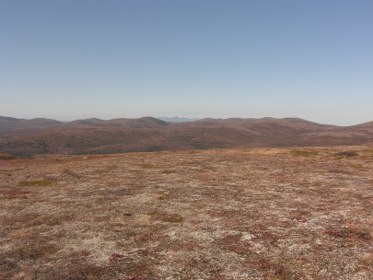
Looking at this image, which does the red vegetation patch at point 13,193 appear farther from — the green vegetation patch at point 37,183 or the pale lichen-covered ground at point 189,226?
the green vegetation patch at point 37,183

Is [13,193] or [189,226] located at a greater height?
[189,226]

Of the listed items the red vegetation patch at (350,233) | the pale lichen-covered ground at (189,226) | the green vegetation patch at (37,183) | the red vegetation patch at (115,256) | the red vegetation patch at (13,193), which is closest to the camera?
the pale lichen-covered ground at (189,226)

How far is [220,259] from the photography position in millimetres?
30766

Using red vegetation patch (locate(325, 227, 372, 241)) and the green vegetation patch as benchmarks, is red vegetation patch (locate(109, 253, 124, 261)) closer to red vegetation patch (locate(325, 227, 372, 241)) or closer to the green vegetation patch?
red vegetation patch (locate(325, 227, 372, 241))

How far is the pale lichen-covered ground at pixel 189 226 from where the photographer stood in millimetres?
29234

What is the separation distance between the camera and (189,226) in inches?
1571

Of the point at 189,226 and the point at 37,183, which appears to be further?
the point at 37,183

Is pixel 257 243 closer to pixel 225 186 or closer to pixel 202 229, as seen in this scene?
pixel 202 229

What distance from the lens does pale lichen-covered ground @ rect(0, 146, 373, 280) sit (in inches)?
1151

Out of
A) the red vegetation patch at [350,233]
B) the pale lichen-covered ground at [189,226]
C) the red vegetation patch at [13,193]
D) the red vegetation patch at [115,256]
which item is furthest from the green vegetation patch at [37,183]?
the red vegetation patch at [350,233]

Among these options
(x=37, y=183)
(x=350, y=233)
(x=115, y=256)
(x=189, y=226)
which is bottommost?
(x=115, y=256)

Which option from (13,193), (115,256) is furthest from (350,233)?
(13,193)

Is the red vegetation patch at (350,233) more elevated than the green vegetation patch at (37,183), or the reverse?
the red vegetation patch at (350,233)

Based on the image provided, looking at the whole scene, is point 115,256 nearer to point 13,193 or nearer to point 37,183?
point 13,193
